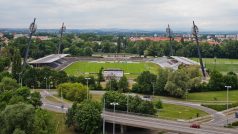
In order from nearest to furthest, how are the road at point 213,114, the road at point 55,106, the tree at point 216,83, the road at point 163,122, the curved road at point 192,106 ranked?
the road at point 163,122
the road at point 213,114
the curved road at point 192,106
the road at point 55,106
the tree at point 216,83

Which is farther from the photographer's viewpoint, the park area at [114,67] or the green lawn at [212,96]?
the park area at [114,67]

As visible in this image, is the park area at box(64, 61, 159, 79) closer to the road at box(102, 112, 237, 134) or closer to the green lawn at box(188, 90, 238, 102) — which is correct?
the green lawn at box(188, 90, 238, 102)

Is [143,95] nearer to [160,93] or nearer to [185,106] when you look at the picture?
[160,93]

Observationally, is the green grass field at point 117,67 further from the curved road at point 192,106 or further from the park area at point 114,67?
the curved road at point 192,106

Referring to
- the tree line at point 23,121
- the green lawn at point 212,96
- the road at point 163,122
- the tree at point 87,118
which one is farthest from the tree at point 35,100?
the green lawn at point 212,96

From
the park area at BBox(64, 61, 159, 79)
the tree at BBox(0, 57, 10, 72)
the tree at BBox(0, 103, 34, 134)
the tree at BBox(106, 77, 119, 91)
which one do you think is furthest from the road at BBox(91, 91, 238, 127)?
the tree at BBox(0, 57, 10, 72)

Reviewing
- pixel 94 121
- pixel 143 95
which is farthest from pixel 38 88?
pixel 94 121

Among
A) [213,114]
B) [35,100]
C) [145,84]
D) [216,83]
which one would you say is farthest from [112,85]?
[35,100]

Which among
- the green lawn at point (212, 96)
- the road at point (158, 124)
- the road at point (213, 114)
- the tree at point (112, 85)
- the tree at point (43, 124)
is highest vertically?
the tree at point (43, 124)
